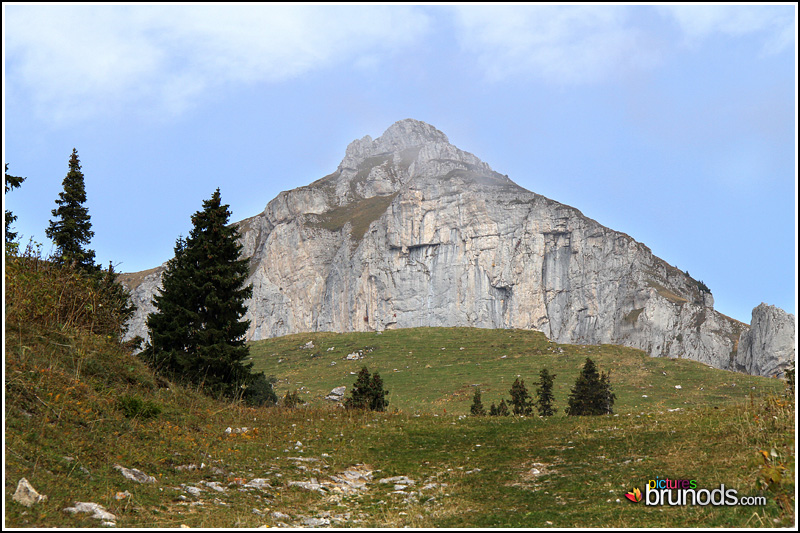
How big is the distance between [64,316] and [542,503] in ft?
46.6

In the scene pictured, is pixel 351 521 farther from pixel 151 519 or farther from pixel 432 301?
pixel 432 301

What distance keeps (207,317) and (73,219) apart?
16.0 metres

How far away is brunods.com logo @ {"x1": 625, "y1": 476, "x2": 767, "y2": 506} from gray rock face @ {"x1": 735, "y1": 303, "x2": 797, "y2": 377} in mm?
149668

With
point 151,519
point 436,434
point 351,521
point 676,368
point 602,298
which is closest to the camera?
point 151,519

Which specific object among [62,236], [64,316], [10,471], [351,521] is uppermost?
[62,236]

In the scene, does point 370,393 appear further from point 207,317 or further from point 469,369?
point 469,369

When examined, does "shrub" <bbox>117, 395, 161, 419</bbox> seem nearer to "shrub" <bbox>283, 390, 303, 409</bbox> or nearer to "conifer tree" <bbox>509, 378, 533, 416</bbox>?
"shrub" <bbox>283, 390, 303, 409</bbox>

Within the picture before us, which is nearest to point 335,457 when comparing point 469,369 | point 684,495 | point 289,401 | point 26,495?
point 26,495

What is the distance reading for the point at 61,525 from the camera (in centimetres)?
784

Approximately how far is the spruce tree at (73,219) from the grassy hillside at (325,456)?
66.5 ft

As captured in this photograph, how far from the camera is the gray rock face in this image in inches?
5472

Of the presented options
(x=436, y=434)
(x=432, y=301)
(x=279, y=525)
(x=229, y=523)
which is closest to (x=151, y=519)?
(x=229, y=523)

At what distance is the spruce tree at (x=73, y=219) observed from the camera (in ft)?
114

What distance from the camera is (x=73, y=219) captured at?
34938mm
